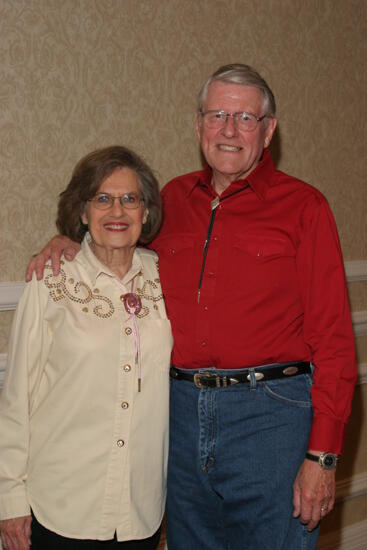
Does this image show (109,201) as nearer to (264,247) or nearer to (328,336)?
(264,247)

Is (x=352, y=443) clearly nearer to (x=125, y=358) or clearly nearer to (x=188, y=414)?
(x=188, y=414)

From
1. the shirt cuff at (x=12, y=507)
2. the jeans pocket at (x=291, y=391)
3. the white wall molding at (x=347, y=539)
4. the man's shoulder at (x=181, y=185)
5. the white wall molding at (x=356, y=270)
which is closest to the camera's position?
the shirt cuff at (x=12, y=507)

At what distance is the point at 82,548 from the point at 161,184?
136 centimetres

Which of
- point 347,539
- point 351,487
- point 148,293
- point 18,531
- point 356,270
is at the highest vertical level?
point 148,293

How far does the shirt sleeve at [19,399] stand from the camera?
5.80ft

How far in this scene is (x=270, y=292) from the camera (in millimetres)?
Result: 1888

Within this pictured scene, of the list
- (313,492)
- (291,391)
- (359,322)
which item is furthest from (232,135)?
(359,322)

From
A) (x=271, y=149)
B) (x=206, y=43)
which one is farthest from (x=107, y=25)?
(x=271, y=149)

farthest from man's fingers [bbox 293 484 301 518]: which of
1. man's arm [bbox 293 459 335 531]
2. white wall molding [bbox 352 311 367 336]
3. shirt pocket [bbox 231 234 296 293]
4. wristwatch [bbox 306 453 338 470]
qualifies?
white wall molding [bbox 352 311 367 336]

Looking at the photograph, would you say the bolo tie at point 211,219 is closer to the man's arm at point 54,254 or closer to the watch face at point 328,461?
the man's arm at point 54,254

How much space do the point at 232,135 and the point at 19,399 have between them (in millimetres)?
972

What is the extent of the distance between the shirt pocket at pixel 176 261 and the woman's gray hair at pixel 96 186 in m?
0.07

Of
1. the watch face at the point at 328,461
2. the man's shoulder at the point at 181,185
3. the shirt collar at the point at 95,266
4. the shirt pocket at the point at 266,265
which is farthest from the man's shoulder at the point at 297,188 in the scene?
the watch face at the point at 328,461

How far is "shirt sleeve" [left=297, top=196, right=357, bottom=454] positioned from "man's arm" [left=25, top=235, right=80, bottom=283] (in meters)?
0.68
